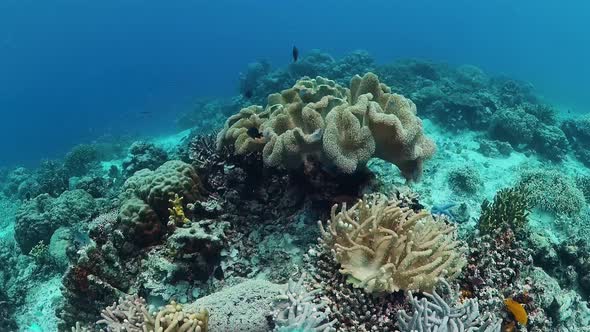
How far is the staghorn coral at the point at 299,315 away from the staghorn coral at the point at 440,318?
0.66 meters

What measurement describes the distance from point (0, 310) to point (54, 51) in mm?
129871

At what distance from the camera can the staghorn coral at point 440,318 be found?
10.2 ft

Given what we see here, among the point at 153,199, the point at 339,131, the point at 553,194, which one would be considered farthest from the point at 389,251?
the point at 553,194

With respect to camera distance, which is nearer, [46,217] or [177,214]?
[177,214]

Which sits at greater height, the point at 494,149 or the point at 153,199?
the point at 153,199

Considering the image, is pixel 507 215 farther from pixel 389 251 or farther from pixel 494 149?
pixel 494 149

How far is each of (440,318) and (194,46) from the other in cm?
11133

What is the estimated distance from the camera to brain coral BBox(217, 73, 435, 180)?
4500mm

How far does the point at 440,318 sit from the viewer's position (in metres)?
3.28

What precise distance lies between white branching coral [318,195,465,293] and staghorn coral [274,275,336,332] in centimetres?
49

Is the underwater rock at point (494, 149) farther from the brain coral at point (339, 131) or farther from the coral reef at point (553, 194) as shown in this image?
the brain coral at point (339, 131)

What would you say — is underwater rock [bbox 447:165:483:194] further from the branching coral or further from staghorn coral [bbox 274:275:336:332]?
staghorn coral [bbox 274:275:336:332]

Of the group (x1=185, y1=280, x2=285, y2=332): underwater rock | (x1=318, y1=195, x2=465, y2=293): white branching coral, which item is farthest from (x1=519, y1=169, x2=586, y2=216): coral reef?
(x1=185, y1=280, x2=285, y2=332): underwater rock

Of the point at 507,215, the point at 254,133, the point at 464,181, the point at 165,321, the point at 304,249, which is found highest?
the point at 254,133
